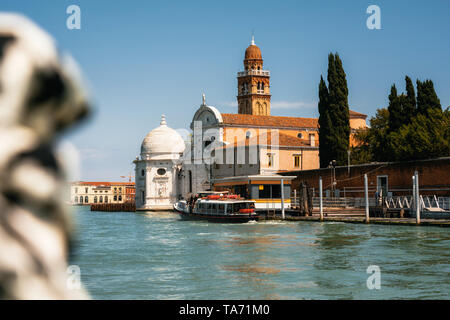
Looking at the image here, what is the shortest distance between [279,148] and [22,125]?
138 feet

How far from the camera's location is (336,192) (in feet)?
111

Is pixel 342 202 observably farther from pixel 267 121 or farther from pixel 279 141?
pixel 267 121

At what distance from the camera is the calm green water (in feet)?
29.7

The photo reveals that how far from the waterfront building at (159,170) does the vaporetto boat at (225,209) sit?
2560cm

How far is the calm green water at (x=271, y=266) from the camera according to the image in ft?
29.7

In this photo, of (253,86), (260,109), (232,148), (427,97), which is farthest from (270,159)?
(253,86)

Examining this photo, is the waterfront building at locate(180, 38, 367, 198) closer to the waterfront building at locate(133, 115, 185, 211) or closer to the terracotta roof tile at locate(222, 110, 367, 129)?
the terracotta roof tile at locate(222, 110, 367, 129)

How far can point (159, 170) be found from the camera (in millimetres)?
59250

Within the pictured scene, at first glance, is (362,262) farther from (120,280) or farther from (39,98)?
(39,98)

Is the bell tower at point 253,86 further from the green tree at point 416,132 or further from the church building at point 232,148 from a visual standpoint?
the green tree at point 416,132

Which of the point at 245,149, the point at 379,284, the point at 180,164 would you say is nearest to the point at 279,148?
the point at 245,149

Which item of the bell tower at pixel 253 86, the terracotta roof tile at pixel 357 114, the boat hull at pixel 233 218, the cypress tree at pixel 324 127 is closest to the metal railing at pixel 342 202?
the cypress tree at pixel 324 127

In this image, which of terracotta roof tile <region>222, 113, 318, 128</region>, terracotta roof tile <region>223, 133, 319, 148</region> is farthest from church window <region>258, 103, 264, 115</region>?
terracotta roof tile <region>223, 133, 319, 148</region>

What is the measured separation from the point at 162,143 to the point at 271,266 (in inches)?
1902
